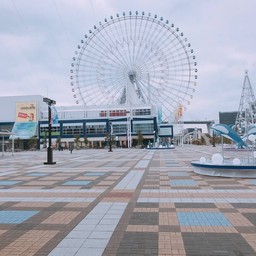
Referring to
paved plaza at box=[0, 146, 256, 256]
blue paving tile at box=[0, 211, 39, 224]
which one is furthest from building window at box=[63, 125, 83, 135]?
blue paving tile at box=[0, 211, 39, 224]

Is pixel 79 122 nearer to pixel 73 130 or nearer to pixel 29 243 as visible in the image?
pixel 73 130

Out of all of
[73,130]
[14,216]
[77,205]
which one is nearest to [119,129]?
[73,130]

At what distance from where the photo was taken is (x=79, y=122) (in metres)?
117

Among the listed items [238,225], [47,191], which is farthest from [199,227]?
[47,191]

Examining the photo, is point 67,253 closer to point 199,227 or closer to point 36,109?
point 199,227

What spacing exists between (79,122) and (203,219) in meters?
110

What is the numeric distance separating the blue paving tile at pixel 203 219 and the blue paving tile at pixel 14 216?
11.9 feet

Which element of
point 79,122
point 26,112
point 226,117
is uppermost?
point 226,117


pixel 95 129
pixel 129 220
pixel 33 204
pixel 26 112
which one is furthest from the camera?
pixel 26 112

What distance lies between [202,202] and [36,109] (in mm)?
115357

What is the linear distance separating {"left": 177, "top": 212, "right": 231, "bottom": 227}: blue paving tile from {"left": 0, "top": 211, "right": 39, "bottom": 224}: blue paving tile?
363cm

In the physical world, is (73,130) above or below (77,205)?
above

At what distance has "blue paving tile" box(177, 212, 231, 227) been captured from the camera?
742cm

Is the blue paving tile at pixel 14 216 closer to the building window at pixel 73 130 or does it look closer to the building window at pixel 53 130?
the building window at pixel 73 130
